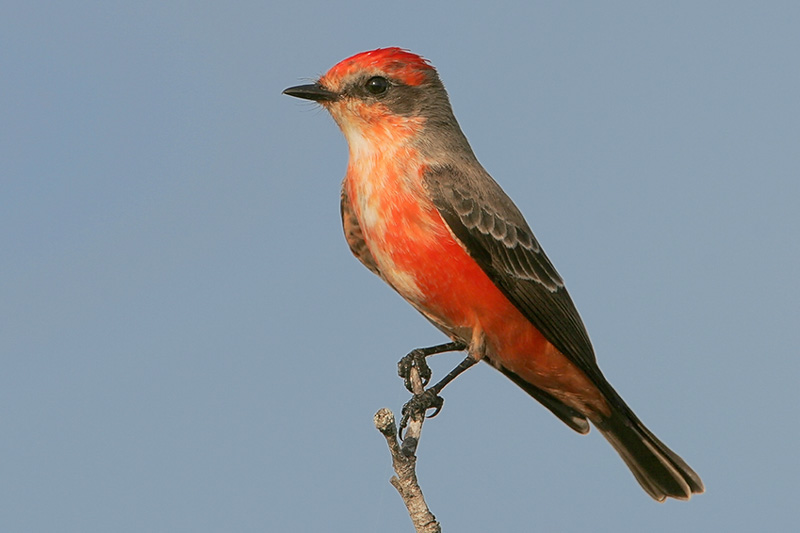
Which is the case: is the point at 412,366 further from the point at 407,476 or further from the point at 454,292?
the point at 407,476

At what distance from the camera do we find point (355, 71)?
779cm

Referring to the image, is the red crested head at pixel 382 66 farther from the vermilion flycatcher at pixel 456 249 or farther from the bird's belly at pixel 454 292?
the bird's belly at pixel 454 292

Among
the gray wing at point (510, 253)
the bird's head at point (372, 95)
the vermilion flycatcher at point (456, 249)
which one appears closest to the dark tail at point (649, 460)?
the vermilion flycatcher at point (456, 249)

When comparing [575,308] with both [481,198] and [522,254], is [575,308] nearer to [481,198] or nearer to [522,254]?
[522,254]

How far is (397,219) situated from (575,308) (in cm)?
194

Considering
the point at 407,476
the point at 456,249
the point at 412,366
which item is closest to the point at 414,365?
the point at 412,366

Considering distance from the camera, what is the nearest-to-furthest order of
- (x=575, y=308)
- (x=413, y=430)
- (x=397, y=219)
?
(x=413, y=430), (x=397, y=219), (x=575, y=308)

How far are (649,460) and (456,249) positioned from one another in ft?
8.78

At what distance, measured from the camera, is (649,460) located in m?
8.38

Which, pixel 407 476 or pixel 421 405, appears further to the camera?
pixel 421 405

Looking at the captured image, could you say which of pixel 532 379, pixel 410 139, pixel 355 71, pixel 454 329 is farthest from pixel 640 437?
pixel 355 71

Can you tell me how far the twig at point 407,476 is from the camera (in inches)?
213

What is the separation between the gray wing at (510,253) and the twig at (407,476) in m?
2.09

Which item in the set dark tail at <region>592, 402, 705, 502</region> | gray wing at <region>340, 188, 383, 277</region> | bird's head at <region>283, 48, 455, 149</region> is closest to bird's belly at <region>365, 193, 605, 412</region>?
gray wing at <region>340, 188, 383, 277</region>
